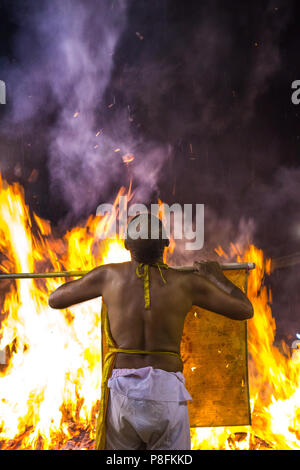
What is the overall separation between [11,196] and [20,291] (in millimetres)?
1541

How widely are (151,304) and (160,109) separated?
228 inches

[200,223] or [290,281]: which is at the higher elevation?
[200,223]

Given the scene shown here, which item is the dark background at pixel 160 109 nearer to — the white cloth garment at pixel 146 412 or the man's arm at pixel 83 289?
the man's arm at pixel 83 289

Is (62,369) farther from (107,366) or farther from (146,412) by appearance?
(146,412)

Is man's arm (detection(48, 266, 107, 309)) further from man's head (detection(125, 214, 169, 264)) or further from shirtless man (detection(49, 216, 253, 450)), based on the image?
man's head (detection(125, 214, 169, 264))

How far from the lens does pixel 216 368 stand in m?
3.44

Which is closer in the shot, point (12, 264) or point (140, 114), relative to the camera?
point (12, 264)

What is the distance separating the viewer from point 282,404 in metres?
5.37

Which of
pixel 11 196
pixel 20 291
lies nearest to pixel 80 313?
pixel 20 291

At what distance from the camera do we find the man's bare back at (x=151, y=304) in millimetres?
2684

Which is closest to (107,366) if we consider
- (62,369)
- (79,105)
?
(62,369)

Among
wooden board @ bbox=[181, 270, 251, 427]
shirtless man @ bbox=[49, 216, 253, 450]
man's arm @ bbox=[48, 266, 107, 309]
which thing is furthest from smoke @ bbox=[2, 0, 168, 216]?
shirtless man @ bbox=[49, 216, 253, 450]

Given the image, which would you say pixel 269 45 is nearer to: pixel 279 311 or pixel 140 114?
pixel 140 114
